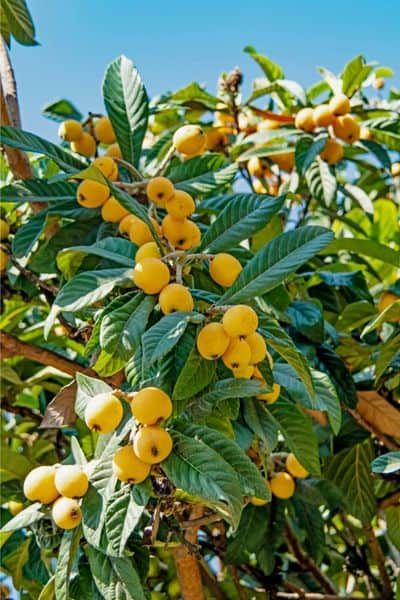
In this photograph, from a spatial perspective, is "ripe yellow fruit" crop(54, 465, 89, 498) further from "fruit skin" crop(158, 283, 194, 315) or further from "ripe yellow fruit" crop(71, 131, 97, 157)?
"ripe yellow fruit" crop(71, 131, 97, 157)

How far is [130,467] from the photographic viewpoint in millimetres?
795

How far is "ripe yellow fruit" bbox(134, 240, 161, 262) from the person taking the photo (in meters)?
0.93

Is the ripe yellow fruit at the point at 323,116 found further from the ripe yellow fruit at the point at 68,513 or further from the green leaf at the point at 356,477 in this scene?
the ripe yellow fruit at the point at 68,513

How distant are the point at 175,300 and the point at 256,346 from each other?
0.32 ft

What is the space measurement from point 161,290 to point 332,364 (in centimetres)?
49

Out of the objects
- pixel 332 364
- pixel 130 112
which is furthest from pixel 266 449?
pixel 130 112

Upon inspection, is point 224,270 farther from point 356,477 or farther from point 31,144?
point 356,477

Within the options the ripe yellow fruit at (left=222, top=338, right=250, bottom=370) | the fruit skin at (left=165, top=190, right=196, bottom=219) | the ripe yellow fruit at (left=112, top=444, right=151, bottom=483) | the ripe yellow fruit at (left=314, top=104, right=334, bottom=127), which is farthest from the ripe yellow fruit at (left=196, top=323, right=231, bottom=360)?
A: the ripe yellow fruit at (left=314, top=104, right=334, bottom=127)

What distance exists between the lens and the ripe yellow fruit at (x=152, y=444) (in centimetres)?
78

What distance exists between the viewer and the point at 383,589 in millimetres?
1571

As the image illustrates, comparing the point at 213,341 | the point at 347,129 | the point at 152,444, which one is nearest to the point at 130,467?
the point at 152,444

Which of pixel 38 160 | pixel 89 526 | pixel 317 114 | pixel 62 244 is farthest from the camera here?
pixel 317 114

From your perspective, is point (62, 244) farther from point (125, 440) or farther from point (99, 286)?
point (125, 440)

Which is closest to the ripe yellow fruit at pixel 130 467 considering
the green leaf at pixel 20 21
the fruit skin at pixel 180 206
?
the fruit skin at pixel 180 206
